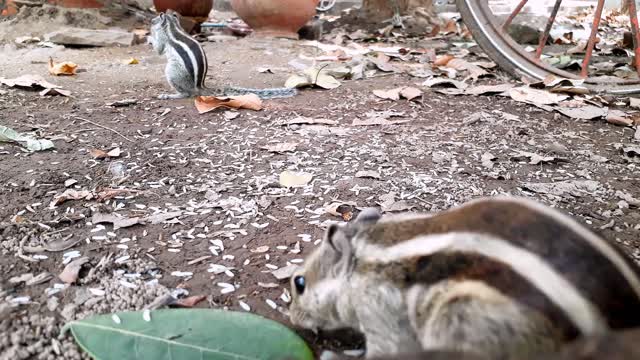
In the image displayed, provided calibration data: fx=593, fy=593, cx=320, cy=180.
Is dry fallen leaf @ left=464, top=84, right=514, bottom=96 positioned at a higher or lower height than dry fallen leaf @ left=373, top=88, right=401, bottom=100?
higher

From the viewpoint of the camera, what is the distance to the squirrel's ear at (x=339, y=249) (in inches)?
66.7

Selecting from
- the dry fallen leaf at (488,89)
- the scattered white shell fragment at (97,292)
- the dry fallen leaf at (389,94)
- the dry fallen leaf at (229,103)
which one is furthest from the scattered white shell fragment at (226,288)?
the dry fallen leaf at (488,89)

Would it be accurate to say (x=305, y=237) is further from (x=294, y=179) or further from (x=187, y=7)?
(x=187, y=7)

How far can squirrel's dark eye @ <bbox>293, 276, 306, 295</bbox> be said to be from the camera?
1887mm

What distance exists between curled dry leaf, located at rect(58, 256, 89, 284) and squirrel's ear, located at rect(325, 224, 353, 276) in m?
0.98

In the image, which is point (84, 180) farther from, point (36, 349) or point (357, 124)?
point (357, 124)

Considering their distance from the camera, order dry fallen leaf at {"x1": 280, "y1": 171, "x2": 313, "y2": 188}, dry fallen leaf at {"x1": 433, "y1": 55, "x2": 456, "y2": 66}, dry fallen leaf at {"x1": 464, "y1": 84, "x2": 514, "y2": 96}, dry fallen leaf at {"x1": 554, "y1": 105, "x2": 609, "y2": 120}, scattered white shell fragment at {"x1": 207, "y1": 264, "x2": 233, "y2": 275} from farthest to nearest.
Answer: dry fallen leaf at {"x1": 433, "y1": 55, "x2": 456, "y2": 66} → dry fallen leaf at {"x1": 464, "y1": 84, "x2": 514, "y2": 96} → dry fallen leaf at {"x1": 554, "y1": 105, "x2": 609, "y2": 120} → dry fallen leaf at {"x1": 280, "y1": 171, "x2": 313, "y2": 188} → scattered white shell fragment at {"x1": 207, "y1": 264, "x2": 233, "y2": 275}

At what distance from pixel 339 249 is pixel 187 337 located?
53 cm

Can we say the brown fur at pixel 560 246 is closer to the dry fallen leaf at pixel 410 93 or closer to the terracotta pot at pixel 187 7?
the dry fallen leaf at pixel 410 93

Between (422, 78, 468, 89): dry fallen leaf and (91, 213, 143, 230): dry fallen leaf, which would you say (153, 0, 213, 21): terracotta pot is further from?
(91, 213, 143, 230): dry fallen leaf

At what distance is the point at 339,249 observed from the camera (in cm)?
172

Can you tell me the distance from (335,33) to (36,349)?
22.5 feet

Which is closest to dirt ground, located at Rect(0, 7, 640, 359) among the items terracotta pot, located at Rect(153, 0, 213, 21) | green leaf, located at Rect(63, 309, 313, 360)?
green leaf, located at Rect(63, 309, 313, 360)

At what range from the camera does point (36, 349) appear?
1.77 m
